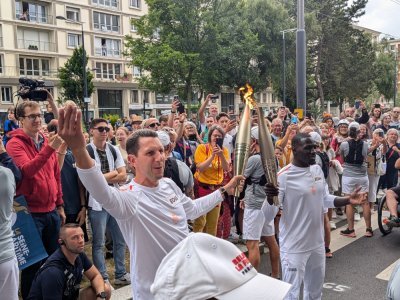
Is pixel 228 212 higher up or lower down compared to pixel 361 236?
higher up

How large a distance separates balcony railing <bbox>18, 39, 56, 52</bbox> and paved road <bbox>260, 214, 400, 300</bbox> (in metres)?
43.8

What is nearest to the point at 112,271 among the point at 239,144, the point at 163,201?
the point at 239,144

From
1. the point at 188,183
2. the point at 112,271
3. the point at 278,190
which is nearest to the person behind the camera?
the point at 278,190

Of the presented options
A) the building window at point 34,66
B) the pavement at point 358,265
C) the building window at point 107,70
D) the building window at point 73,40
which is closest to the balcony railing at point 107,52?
the building window at point 107,70

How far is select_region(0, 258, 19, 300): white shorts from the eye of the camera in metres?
3.24

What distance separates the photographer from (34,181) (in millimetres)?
4281

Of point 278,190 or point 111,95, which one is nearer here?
point 278,190

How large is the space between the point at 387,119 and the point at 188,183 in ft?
25.9

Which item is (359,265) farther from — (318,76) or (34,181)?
(318,76)

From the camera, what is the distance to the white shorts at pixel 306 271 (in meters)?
3.81

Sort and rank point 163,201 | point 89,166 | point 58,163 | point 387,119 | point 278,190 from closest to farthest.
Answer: point 89,166 → point 163,201 → point 278,190 → point 58,163 → point 387,119

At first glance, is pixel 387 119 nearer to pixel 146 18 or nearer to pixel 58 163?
pixel 58 163

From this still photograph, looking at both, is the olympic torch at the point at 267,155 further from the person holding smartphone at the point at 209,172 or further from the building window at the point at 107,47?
the building window at the point at 107,47

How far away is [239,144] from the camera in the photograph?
417 centimetres
